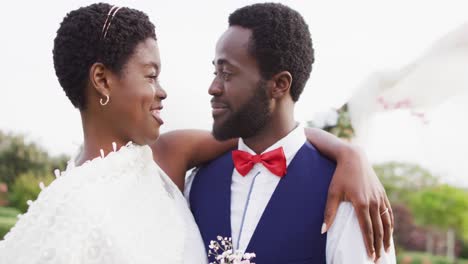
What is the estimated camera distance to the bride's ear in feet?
9.69

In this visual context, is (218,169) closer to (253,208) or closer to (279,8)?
(253,208)

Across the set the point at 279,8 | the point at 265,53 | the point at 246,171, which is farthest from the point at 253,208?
the point at 279,8

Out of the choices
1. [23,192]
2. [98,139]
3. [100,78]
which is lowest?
[23,192]

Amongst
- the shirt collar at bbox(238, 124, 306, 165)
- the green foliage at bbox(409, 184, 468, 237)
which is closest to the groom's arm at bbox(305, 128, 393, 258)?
the shirt collar at bbox(238, 124, 306, 165)

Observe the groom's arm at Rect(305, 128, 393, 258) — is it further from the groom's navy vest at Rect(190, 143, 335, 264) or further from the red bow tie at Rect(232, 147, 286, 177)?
the red bow tie at Rect(232, 147, 286, 177)

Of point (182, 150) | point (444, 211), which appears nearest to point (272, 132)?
point (182, 150)

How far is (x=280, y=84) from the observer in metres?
3.28

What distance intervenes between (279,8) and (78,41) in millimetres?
999

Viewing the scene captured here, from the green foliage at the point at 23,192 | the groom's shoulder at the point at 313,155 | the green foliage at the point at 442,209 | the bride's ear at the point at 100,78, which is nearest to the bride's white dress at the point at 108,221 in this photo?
the bride's ear at the point at 100,78

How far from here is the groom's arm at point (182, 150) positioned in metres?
3.38

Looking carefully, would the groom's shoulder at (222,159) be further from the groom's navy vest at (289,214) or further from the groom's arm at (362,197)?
the groom's arm at (362,197)

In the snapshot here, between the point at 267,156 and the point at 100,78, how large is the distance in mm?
860

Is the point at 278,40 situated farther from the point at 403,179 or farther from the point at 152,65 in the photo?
the point at 403,179

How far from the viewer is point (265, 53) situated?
10.6ft
